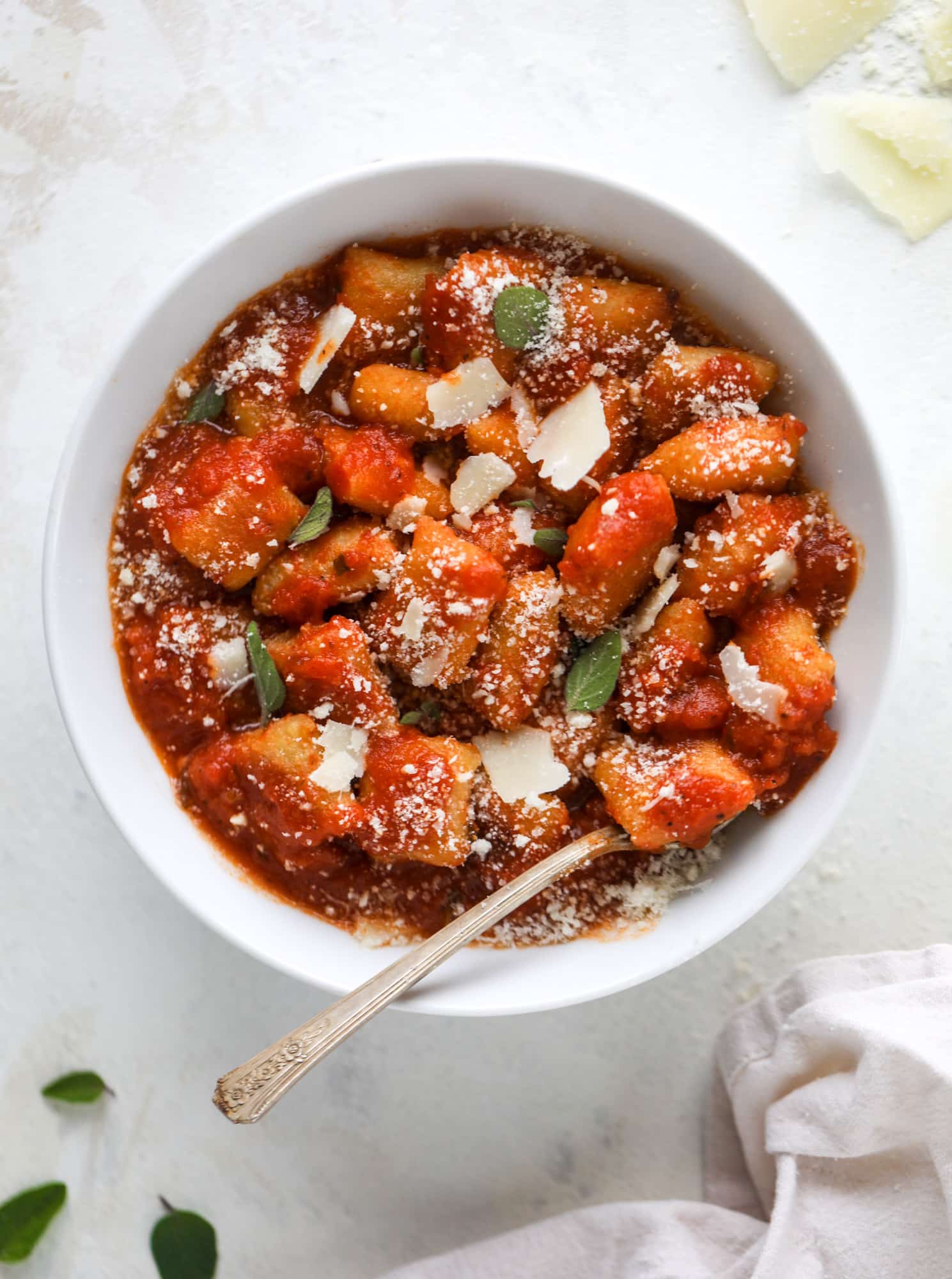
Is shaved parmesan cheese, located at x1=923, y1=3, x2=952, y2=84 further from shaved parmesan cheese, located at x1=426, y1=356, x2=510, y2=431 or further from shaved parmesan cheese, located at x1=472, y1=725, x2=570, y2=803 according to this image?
shaved parmesan cheese, located at x1=472, y1=725, x2=570, y2=803

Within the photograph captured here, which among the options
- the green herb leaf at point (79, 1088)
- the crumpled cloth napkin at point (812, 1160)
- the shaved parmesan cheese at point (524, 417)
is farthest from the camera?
the green herb leaf at point (79, 1088)

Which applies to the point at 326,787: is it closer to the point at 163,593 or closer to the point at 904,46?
the point at 163,593

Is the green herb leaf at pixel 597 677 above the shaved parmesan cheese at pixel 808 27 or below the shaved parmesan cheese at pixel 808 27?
below

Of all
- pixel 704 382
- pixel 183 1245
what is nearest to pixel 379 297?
pixel 704 382

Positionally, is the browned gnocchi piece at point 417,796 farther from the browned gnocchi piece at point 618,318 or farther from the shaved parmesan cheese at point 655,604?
the browned gnocchi piece at point 618,318

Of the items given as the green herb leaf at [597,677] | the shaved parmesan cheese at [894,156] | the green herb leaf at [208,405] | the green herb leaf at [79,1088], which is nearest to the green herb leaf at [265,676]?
the green herb leaf at [208,405]

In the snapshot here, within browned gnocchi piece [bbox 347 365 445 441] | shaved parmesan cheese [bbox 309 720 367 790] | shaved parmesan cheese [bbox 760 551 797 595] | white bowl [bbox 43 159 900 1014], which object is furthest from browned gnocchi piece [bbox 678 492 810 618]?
shaved parmesan cheese [bbox 309 720 367 790]
